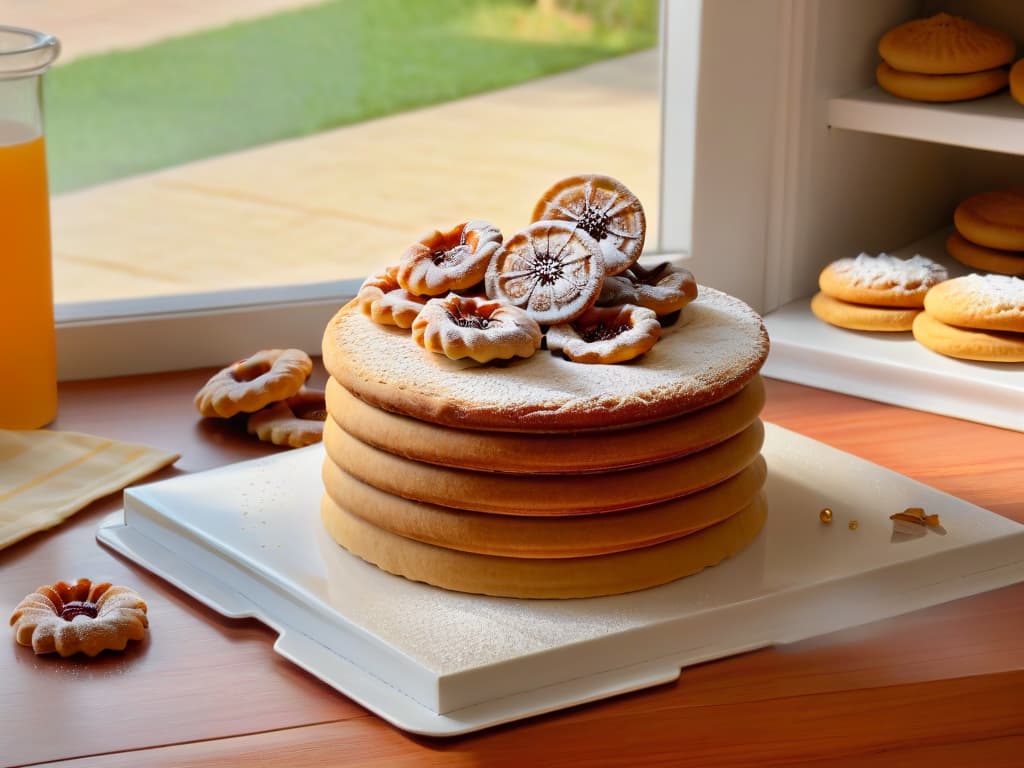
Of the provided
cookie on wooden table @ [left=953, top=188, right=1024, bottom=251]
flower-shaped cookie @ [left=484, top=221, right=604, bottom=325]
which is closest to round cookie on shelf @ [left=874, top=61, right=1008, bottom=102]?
cookie on wooden table @ [left=953, top=188, right=1024, bottom=251]

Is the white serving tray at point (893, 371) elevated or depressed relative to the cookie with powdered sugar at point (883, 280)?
depressed

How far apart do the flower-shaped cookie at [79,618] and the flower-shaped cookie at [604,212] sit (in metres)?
0.35

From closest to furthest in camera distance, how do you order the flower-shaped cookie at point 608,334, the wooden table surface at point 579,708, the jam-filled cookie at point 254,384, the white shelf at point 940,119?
the wooden table surface at point 579,708 < the flower-shaped cookie at point 608,334 < the jam-filled cookie at point 254,384 < the white shelf at point 940,119

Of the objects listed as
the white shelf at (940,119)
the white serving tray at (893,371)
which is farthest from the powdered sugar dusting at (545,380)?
the white shelf at (940,119)

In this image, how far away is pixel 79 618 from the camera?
775 mm

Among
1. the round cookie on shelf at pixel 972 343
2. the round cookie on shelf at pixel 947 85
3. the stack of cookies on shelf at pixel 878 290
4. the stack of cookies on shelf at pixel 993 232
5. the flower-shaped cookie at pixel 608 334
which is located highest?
the round cookie on shelf at pixel 947 85

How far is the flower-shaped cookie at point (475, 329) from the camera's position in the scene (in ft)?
2.48

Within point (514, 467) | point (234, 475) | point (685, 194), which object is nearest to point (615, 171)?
point (685, 194)

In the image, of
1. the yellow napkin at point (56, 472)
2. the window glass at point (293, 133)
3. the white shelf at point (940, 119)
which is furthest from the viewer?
the window glass at point (293, 133)

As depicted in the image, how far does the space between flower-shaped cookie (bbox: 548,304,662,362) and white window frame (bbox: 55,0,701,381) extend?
1.56 ft

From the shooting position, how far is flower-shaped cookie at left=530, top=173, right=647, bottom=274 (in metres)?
0.84

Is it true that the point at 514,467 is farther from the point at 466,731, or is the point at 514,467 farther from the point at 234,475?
the point at 234,475

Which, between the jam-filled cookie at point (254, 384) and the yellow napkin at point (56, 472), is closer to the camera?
the yellow napkin at point (56, 472)

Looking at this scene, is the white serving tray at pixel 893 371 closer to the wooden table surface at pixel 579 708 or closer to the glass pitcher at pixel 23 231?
the wooden table surface at pixel 579 708
